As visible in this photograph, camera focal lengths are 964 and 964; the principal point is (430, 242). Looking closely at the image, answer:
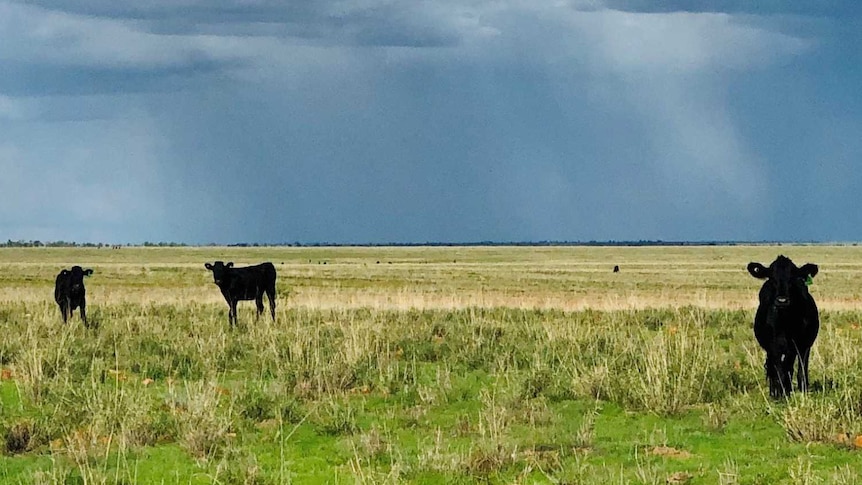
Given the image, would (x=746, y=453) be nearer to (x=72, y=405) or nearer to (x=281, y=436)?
(x=281, y=436)

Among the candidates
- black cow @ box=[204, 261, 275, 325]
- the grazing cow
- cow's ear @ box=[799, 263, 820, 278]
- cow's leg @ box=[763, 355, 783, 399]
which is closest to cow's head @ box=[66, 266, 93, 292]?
black cow @ box=[204, 261, 275, 325]

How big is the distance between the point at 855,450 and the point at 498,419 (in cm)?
363

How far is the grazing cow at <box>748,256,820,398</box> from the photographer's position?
39.7 ft

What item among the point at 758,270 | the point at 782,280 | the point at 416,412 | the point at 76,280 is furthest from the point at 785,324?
the point at 76,280

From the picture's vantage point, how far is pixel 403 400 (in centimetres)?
1260

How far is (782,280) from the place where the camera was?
1225 cm

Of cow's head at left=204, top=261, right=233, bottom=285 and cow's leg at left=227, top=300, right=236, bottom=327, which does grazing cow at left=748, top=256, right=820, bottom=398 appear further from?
cow's head at left=204, top=261, right=233, bottom=285

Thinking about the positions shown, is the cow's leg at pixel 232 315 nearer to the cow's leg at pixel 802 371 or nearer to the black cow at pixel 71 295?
the black cow at pixel 71 295

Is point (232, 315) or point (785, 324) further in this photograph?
point (232, 315)

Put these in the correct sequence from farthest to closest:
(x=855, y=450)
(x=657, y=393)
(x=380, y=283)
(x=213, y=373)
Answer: (x=380, y=283) → (x=213, y=373) → (x=657, y=393) → (x=855, y=450)

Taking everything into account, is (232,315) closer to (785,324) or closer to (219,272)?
(219,272)

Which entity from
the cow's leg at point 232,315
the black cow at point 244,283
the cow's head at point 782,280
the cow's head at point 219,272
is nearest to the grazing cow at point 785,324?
the cow's head at point 782,280

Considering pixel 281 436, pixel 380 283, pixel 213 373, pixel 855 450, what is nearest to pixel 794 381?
pixel 855 450

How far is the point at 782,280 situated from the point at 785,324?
1.93 ft
